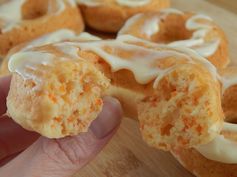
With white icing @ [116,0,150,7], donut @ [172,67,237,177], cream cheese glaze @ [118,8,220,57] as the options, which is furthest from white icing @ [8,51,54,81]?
white icing @ [116,0,150,7]

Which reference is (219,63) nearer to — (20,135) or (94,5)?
(94,5)

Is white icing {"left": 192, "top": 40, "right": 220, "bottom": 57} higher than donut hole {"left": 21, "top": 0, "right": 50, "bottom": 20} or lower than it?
higher

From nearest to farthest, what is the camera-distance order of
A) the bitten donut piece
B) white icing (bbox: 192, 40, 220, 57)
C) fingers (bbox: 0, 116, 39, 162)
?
the bitten donut piece, fingers (bbox: 0, 116, 39, 162), white icing (bbox: 192, 40, 220, 57)

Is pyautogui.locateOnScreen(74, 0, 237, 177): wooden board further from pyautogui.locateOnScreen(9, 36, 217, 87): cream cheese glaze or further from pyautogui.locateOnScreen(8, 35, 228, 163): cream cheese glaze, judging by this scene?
pyautogui.locateOnScreen(9, 36, 217, 87): cream cheese glaze

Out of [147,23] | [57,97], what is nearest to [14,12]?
[147,23]

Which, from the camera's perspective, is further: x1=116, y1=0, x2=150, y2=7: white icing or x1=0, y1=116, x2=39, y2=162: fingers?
x1=116, y1=0, x2=150, y2=7: white icing

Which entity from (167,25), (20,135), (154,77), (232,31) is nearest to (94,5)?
(167,25)

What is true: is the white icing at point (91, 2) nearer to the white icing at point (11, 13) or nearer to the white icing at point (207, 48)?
the white icing at point (11, 13)
